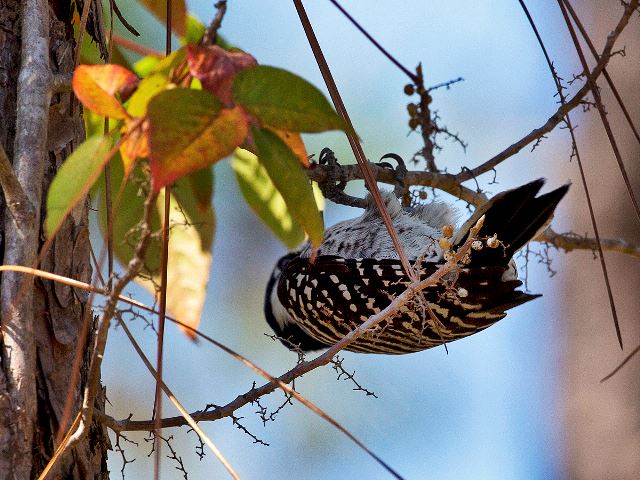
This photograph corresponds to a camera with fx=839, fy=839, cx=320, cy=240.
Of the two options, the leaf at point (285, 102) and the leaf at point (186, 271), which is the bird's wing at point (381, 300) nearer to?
the leaf at point (186, 271)

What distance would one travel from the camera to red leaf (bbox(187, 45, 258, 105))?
1.98 feet

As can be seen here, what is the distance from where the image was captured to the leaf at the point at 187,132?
1.81 ft

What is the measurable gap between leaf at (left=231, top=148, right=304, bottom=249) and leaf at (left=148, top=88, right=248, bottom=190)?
762 mm

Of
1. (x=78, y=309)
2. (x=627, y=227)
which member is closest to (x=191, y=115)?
(x=78, y=309)

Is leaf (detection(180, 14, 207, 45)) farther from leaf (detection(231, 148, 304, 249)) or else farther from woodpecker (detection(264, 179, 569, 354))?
woodpecker (detection(264, 179, 569, 354))

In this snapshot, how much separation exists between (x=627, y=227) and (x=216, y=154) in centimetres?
318

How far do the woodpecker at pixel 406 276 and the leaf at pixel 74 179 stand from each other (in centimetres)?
76

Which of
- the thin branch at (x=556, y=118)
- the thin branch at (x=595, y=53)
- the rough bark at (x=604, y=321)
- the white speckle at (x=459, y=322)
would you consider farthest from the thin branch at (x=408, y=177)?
the rough bark at (x=604, y=321)

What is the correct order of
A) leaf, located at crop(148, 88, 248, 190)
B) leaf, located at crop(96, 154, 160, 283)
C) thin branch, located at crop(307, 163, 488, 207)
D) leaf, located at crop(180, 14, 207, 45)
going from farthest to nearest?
1. thin branch, located at crop(307, 163, 488, 207)
2. leaf, located at crop(180, 14, 207, 45)
3. leaf, located at crop(96, 154, 160, 283)
4. leaf, located at crop(148, 88, 248, 190)

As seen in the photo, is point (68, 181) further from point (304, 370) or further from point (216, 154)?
point (304, 370)

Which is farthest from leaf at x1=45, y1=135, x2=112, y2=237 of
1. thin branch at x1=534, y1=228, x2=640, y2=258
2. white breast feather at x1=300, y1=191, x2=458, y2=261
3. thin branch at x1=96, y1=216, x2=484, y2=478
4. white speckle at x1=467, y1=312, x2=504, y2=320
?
thin branch at x1=534, y1=228, x2=640, y2=258

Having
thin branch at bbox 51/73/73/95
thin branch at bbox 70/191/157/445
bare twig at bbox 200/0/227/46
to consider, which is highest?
thin branch at bbox 51/73/73/95

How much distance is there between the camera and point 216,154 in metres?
0.56

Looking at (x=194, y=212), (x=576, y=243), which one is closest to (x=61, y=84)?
(x=194, y=212)
